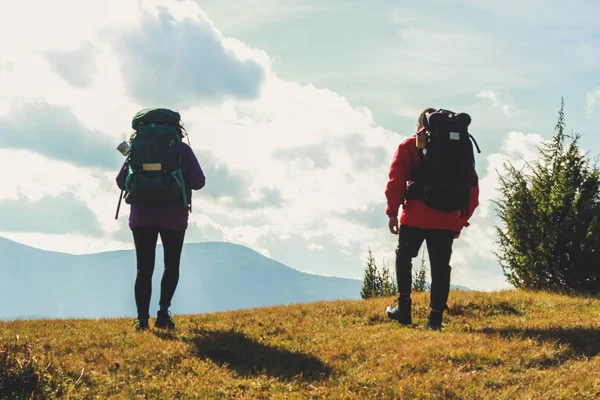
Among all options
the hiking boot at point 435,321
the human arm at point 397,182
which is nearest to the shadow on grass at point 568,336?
the hiking boot at point 435,321

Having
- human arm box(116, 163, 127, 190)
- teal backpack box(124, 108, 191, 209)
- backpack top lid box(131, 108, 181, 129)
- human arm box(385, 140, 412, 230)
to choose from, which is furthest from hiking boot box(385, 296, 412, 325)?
human arm box(116, 163, 127, 190)

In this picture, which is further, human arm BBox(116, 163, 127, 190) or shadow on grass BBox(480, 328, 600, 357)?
human arm BBox(116, 163, 127, 190)

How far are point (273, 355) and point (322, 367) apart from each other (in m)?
0.88

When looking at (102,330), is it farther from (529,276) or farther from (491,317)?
(529,276)

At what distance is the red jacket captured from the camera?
9109mm

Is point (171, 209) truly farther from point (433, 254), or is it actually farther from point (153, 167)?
point (433, 254)

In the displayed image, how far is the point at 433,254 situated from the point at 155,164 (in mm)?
4880

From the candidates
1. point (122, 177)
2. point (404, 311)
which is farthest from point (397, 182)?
point (122, 177)

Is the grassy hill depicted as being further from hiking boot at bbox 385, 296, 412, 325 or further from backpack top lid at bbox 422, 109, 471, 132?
backpack top lid at bbox 422, 109, 471, 132

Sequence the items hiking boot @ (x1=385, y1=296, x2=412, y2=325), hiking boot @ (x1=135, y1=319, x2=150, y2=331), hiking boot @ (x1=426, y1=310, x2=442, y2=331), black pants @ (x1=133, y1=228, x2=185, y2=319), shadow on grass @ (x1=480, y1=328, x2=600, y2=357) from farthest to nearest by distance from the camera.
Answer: hiking boot @ (x1=385, y1=296, x2=412, y2=325)
hiking boot @ (x1=135, y1=319, x2=150, y2=331)
hiking boot @ (x1=426, y1=310, x2=442, y2=331)
black pants @ (x1=133, y1=228, x2=185, y2=319)
shadow on grass @ (x1=480, y1=328, x2=600, y2=357)

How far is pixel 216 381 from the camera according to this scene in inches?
279

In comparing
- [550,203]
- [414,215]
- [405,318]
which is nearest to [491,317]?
[405,318]

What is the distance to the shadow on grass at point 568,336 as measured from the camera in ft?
25.9

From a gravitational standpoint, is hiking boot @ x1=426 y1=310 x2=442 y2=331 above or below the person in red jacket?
below
